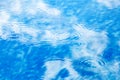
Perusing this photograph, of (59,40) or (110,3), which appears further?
(110,3)

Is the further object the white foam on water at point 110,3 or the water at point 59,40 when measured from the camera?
the white foam on water at point 110,3

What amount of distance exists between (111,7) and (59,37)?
1.78ft

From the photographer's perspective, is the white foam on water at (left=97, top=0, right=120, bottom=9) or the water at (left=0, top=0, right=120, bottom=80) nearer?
the water at (left=0, top=0, right=120, bottom=80)

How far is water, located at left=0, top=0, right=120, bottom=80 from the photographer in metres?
1.56

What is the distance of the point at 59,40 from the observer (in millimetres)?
1775

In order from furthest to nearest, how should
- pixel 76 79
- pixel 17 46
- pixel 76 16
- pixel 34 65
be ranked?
pixel 76 16 < pixel 17 46 < pixel 34 65 < pixel 76 79

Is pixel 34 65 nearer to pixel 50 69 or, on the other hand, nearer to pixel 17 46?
pixel 50 69

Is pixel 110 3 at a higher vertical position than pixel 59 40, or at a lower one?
higher

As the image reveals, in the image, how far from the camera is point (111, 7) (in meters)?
1.98

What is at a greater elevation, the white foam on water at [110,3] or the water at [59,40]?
the white foam on water at [110,3]

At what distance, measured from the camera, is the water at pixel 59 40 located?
1.56 meters

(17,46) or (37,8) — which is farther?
(37,8)

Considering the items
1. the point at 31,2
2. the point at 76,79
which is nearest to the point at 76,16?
the point at 31,2

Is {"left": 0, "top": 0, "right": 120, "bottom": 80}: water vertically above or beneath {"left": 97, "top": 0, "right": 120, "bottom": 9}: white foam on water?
beneath
